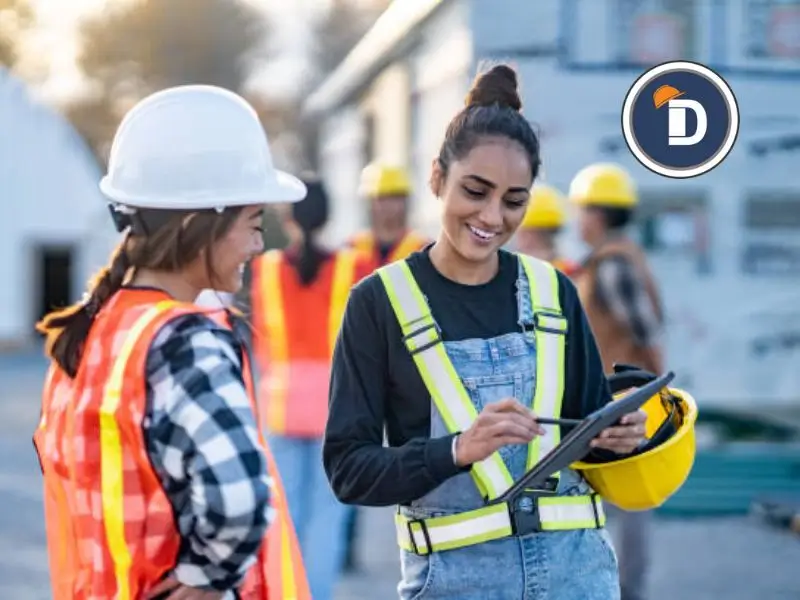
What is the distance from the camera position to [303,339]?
22.6 feet

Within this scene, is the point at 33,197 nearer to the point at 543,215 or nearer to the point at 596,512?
the point at 543,215

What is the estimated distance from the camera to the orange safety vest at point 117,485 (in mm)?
2730

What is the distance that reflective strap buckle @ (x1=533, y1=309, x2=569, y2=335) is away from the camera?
10.4 feet

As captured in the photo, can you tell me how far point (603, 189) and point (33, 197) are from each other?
3179cm

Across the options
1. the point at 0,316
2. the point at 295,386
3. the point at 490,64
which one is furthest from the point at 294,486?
the point at 0,316

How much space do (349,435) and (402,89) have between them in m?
10.8

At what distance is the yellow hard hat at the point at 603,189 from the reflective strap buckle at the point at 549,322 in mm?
3394

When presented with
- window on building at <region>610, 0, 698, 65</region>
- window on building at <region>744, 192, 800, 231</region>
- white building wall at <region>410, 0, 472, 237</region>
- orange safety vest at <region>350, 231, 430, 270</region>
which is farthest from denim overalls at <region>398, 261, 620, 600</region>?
window on building at <region>744, 192, 800, 231</region>

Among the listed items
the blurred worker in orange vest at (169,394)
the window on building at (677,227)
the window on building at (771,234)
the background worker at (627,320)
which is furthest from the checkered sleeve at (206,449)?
the window on building at (771,234)

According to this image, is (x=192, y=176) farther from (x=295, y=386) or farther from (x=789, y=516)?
(x=789, y=516)

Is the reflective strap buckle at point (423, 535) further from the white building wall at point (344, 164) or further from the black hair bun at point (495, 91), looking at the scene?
the white building wall at point (344, 164)

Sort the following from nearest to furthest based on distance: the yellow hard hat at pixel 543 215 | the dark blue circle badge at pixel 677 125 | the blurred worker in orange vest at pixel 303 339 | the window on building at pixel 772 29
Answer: the dark blue circle badge at pixel 677 125
the blurred worker in orange vest at pixel 303 339
the yellow hard hat at pixel 543 215
the window on building at pixel 772 29

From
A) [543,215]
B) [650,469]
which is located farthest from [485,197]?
[543,215]

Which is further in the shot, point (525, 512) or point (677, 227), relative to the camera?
point (677, 227)
